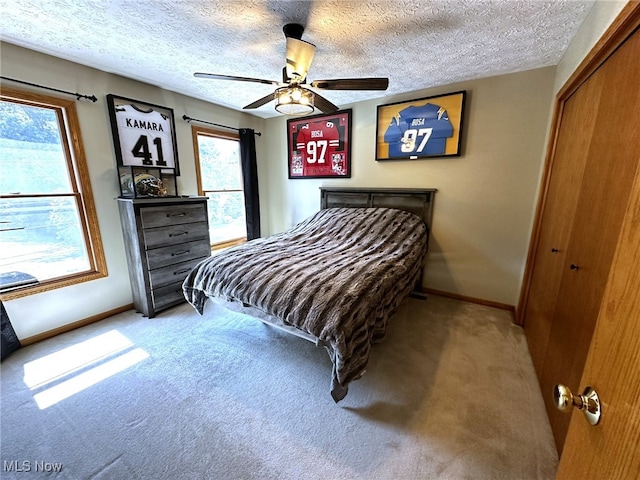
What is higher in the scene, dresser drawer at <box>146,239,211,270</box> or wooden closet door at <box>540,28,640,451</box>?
wooden closet door at <box>540,28,640,451</box>

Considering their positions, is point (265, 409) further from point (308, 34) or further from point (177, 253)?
point (308, 34)

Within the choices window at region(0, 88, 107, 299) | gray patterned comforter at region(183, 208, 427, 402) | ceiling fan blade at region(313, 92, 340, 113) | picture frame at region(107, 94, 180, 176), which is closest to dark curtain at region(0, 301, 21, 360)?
window at region(0, 88, 107, 299)

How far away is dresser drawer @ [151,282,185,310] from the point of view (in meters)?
2.66

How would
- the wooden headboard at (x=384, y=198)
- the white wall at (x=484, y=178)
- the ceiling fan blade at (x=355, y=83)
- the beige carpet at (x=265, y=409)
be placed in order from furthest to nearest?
the wooden headboard at (x=384, y=198), the white wall at (x=484, y=178), the ceiling fan blade at (x=355, y=83), the beige carpet at (x=265, y=409)

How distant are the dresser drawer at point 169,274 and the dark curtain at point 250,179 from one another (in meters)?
1.20

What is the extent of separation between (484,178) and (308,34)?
2.17 metres

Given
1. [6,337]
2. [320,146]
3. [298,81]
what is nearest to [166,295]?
[6,337]

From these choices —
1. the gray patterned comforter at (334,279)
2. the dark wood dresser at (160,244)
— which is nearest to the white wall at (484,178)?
the gray patterned comforter at (334,279)

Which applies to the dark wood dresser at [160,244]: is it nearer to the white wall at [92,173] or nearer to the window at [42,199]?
the white wall at [92,173]

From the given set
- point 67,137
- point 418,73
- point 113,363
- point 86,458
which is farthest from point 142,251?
point 418,73

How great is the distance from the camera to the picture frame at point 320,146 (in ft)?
11.4

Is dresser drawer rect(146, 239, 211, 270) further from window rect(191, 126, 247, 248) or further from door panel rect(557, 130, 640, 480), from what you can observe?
door panel rect(557, 130, 640, 480)

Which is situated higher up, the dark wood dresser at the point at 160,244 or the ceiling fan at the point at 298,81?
the ceiling fan at the point at 298,81

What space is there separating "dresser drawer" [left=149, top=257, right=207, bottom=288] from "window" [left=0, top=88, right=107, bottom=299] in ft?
1.77
